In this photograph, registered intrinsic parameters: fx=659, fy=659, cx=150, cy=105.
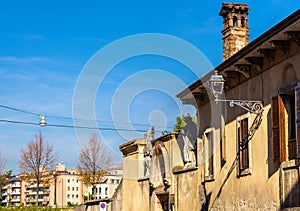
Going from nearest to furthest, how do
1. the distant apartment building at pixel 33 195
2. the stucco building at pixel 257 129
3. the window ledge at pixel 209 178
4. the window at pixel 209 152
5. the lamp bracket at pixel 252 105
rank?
1. the stucco building at pixel 257 129
2. the lamp bracket at pixel 252 105
3. the window ledge at pixel 209 178
4. the window at pixel 209 152
5. the distant apartment building at pixel 33 195

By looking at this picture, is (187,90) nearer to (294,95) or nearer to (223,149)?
(223,149)

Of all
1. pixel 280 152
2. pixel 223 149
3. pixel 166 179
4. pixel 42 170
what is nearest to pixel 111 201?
pixel 166 179

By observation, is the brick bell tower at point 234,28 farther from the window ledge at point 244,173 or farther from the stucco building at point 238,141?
the window ledge at point 244,173

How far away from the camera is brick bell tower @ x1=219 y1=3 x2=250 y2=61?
24078 millimetres

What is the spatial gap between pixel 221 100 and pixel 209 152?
4838mm

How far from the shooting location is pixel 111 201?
1151 inches

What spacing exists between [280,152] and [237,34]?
9931 mm

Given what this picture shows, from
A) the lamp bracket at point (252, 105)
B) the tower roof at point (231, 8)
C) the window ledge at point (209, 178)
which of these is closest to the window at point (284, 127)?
the lamp bracket at point (252, 105)

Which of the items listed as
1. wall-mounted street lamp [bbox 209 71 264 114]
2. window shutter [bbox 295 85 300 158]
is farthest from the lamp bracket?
window shutter [bbox 295 85 300 158]

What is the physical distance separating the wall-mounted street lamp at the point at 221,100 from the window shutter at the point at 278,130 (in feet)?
3.30

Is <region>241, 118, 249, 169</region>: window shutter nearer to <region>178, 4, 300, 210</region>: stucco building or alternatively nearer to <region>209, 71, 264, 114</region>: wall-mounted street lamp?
<region>178, 4, 300, 210</region>: stucco building

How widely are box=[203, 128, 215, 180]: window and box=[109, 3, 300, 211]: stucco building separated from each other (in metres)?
0.03

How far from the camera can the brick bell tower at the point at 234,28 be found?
79.0 ft

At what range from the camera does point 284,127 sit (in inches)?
592
